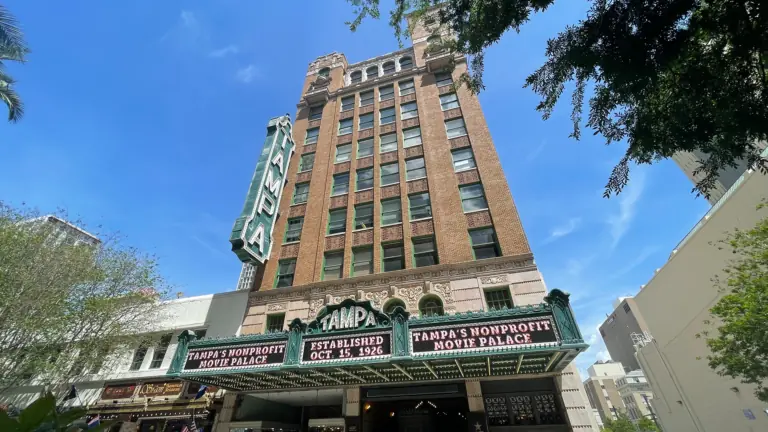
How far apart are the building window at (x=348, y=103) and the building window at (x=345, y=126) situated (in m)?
1.79

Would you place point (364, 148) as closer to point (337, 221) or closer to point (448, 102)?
point (337, 221)

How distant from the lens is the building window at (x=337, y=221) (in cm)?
2116

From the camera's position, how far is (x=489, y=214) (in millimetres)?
18438

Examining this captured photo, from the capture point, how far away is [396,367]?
12219mm

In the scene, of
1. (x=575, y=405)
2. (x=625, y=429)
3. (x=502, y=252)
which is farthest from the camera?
(x=625, y=429)

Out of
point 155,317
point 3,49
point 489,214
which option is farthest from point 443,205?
point 3,49

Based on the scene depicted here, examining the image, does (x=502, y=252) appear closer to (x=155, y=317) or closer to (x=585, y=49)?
(x=585, y=49)

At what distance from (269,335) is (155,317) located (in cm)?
1208

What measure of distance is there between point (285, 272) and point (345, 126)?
13.5 m

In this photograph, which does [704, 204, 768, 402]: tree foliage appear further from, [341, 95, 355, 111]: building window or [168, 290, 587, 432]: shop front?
[341, 95, 355, 111]: building window

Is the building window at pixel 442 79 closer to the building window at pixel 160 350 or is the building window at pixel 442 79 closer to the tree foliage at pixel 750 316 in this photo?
the tree foliage at pixel 750 316

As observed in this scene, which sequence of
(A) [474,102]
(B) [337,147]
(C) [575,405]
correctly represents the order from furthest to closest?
(B) [337,147], (A) [474,102], (C) [575,405]

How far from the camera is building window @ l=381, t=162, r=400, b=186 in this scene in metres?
22.5

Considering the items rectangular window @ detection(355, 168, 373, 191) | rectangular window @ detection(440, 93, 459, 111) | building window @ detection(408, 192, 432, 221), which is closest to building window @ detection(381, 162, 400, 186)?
rectangular window @ detection(355, 168, 373, 191)
